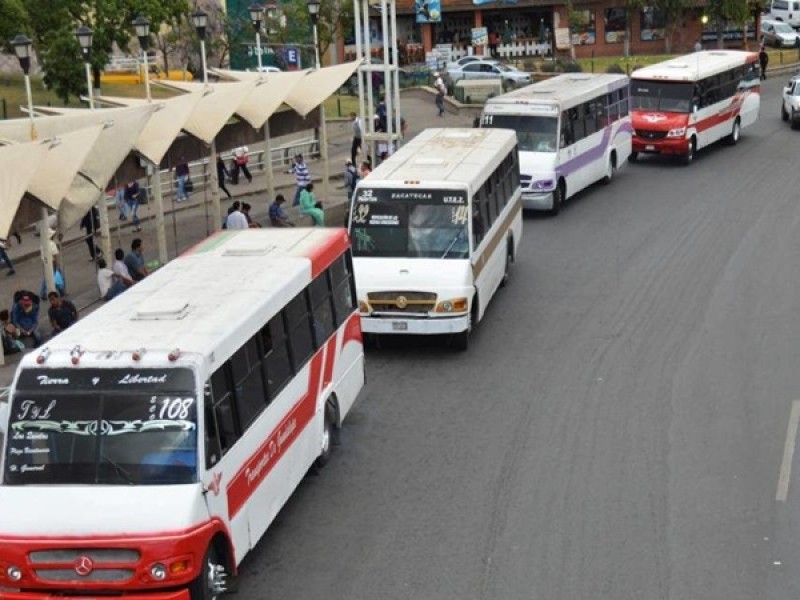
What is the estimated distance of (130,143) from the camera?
22.3m

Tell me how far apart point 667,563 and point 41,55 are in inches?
1377

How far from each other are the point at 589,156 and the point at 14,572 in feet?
77.0

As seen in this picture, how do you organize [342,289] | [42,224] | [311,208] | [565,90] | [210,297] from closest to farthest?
[210,297]
[342,289]
[42,224]
[311,208]
[565,90]

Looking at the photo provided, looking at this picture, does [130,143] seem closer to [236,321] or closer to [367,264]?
[367,264]

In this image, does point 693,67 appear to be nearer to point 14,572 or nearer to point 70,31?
point 70,31

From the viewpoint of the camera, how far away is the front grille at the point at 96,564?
35.1ft

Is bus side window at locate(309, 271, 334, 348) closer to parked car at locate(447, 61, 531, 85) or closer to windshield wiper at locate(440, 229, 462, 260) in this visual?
windshield wiper at locate(440, 229, 462, 260)

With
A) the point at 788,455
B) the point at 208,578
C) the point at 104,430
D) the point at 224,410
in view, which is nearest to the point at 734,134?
the point at 788,455

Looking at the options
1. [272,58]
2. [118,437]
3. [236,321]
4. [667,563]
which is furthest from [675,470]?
[272,58]

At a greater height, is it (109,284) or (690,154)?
(109,284)

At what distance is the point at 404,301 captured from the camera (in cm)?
1942

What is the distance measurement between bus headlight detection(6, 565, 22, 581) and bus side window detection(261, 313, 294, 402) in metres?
3.16

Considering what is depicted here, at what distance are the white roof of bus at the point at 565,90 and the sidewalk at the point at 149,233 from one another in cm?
488

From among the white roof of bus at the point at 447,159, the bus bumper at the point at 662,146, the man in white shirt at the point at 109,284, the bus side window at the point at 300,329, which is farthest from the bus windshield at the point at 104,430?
the bus bumper at the point at 662,146
